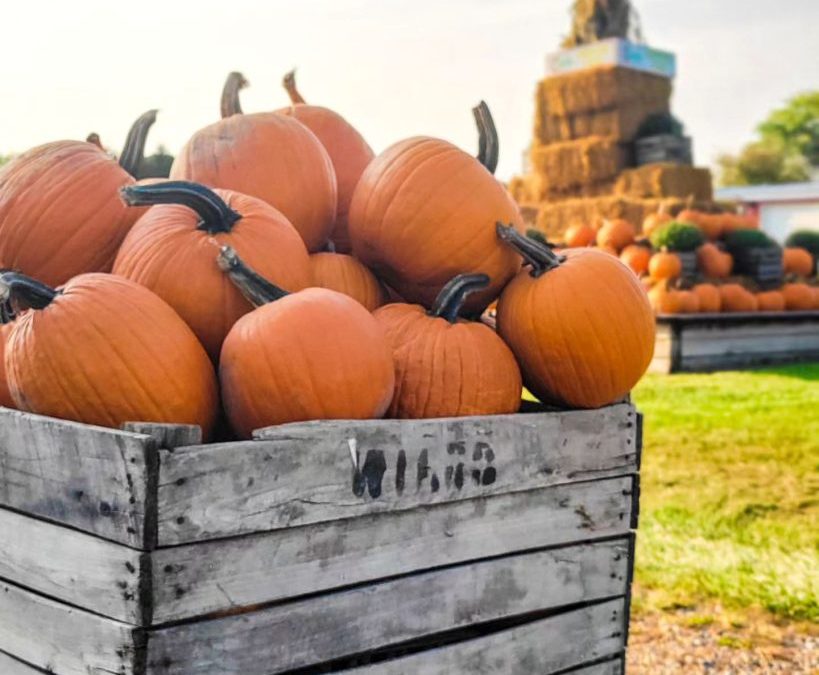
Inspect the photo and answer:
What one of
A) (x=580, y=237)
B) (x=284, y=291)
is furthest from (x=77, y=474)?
(x=580, y=237)

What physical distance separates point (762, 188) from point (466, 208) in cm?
3166

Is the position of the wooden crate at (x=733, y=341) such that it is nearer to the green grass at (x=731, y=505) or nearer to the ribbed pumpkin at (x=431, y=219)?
the green grass at (x=731, y=505)

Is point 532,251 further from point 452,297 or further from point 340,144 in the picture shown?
point 340,144

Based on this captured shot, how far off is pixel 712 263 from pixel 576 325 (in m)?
8.26

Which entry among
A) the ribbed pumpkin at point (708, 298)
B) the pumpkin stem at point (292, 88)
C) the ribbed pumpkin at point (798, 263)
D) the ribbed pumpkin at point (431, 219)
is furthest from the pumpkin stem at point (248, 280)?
the ribbed pumpkin at point (798, 263)

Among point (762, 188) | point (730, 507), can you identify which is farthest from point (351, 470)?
point (762, 188)

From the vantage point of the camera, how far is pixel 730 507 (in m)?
3.85

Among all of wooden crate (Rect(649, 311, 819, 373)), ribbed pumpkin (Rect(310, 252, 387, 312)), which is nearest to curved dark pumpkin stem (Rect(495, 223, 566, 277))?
ribbed pumpkin (Rect(310, 252, 387, 312))

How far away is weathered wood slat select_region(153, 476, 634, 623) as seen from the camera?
4.16ft

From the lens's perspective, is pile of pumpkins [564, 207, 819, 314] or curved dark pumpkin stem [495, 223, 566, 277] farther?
pile of pumpkins [564, 207, 819, 314]

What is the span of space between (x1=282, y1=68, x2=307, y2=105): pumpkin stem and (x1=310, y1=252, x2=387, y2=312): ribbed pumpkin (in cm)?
60

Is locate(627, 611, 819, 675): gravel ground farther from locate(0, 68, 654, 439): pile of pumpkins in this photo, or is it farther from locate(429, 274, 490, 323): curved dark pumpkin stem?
locate(429, 274, 490, 323): curved dark pumpkin stem

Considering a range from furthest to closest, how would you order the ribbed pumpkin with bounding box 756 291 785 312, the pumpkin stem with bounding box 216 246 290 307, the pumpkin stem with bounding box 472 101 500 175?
the ribbed pumpkin with bounding box 756 291 785 312
the pumpkin stem with bounding box 472 101 500 175
the pumpkin stem with bounding box 216 246 290 307

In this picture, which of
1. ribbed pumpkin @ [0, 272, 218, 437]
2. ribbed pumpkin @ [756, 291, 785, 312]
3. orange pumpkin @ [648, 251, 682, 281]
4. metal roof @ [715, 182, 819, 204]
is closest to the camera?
ribbed pumpkin @ [0, 272, 218, 437]
